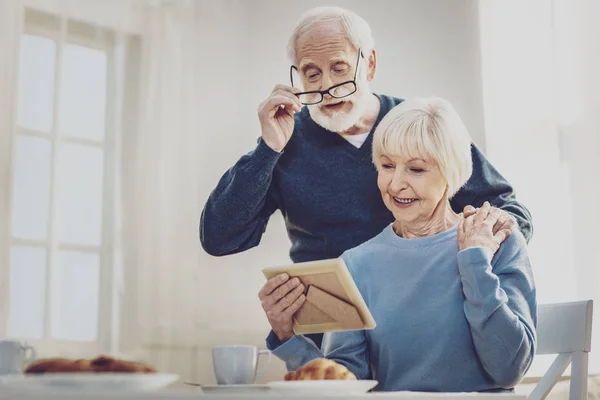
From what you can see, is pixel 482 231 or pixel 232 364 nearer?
pixel 232 364

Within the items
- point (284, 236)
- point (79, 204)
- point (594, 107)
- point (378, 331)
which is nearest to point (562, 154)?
point (594, 107)

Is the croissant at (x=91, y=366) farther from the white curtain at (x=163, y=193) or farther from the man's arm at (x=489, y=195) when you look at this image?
the white curtain at (x=163, y=193)

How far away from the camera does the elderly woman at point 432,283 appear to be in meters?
1.56

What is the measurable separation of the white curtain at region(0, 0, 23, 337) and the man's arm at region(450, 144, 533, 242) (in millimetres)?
1154

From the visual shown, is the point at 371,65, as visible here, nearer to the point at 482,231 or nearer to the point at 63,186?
the point at 482,231

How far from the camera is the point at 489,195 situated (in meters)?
1.89

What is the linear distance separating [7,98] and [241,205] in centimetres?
81

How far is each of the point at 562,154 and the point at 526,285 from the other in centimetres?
94

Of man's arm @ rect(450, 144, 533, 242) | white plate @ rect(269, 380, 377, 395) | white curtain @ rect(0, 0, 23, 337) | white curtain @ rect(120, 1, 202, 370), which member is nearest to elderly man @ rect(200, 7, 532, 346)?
man's arm @ rect(450, 144, 533, 242)

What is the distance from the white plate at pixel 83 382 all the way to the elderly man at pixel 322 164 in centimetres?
91

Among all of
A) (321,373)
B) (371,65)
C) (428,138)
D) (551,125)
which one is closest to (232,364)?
(321,373)

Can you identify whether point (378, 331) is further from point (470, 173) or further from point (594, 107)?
point (594, 107)

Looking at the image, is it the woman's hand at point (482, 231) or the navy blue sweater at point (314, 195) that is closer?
the woman's hand at point (482, 231)

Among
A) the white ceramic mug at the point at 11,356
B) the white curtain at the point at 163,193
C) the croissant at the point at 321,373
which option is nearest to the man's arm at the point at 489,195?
the croissant at the point at 321,373
